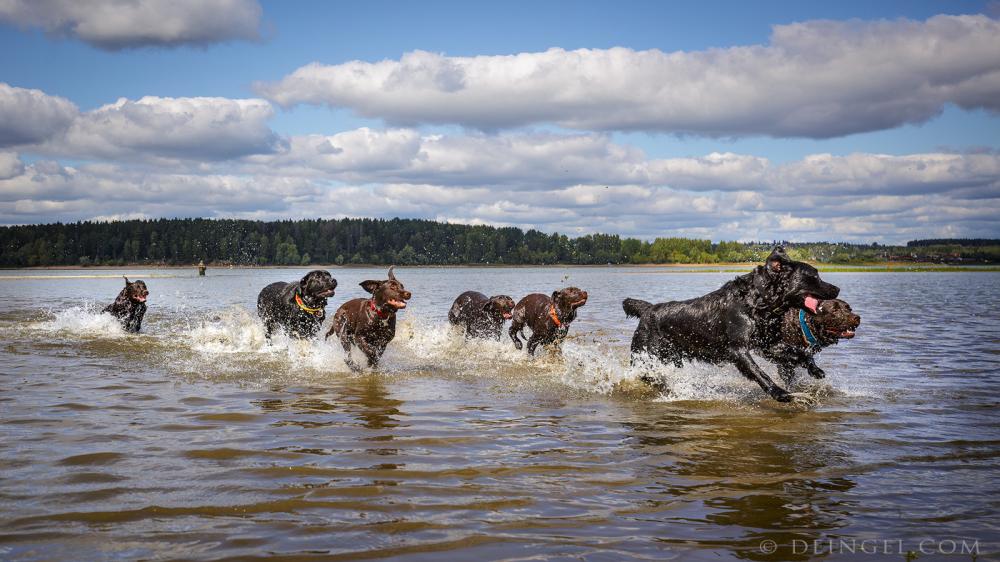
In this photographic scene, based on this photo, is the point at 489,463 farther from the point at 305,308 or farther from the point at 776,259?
the point at 305,308

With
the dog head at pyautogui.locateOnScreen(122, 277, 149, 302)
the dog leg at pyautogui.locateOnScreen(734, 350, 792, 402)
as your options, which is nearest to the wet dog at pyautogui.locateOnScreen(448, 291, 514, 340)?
the dog leg at pyautogui.locateOnScreen(734, 350, 792, 402)

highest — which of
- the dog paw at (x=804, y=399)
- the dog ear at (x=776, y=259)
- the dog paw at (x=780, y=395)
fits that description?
the dog ear at (x=776, y=259)

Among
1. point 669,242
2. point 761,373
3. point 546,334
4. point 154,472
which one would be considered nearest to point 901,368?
point 761,373

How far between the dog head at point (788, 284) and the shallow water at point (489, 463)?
1256 millimetres

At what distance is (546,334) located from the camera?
1273 cm

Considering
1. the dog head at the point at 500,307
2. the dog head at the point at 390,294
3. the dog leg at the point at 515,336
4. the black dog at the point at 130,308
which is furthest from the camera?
the black dog at the point at 130,308

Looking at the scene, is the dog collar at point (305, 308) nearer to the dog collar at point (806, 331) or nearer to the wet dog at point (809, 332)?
the wet dog at point (809, 332)

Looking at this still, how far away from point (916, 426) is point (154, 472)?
7125 millimetres

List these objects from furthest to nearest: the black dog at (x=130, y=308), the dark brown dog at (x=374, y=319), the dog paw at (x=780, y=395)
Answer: the black dog at (x=130, y=308) < the dark brown dog at (x=374, y=319) < the dog paw at (x=780, y=395)

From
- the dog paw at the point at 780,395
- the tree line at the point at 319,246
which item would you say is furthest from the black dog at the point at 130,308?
the tree line at the point at 319,246

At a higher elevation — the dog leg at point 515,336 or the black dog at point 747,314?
the black dog at point 747,314

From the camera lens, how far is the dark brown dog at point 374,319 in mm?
10078

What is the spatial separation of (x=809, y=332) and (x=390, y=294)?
19.2 ft

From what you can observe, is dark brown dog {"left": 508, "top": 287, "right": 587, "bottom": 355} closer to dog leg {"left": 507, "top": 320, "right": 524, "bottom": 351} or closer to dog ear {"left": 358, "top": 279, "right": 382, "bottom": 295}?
dog leg {"left": 507, "top": 320, "right": 524, "bottom": 351}
